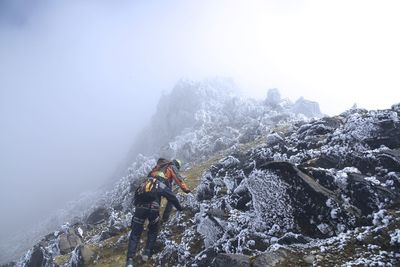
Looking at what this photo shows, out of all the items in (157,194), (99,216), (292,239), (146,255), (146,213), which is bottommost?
(99,216)

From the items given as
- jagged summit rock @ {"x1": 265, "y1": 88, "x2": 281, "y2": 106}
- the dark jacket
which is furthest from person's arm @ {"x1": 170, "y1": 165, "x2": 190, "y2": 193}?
jagged summit rock @ {"x1": 265, "y1": 88, "x2": 281, "y2": 106}

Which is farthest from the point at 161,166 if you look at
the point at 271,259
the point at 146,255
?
the point at 271,259

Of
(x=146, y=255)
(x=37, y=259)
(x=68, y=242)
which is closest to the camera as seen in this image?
(x=146, y=255)

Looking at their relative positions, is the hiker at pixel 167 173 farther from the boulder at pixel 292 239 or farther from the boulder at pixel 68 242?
the boulder at pixel 68 242

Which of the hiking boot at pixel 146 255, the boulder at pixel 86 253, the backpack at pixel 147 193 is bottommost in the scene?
the boulder at pixel 86 253

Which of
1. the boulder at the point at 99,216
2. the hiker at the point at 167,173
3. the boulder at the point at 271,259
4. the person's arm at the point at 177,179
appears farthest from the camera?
the boulder at the point at 99,216

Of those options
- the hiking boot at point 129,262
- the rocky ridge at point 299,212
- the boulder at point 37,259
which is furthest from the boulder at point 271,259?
the boulder at point 37,259

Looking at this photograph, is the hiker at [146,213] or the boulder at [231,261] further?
the hiker at [146,213]

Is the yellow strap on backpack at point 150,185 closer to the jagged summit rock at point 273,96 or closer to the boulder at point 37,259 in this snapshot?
the boulder at point 37,259

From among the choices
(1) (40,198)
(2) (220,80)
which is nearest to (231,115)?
(2) (220,80)

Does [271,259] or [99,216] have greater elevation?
[271,259]

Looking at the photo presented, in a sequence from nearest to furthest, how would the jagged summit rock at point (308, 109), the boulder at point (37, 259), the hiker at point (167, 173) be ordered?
the hiker at point (167, 173) → the boulder at point (37, 259) → the jagged summit rock at point (308, 109)

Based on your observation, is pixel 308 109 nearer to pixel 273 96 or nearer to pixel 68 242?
pixel 273 96

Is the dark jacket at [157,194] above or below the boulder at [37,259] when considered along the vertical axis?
above
